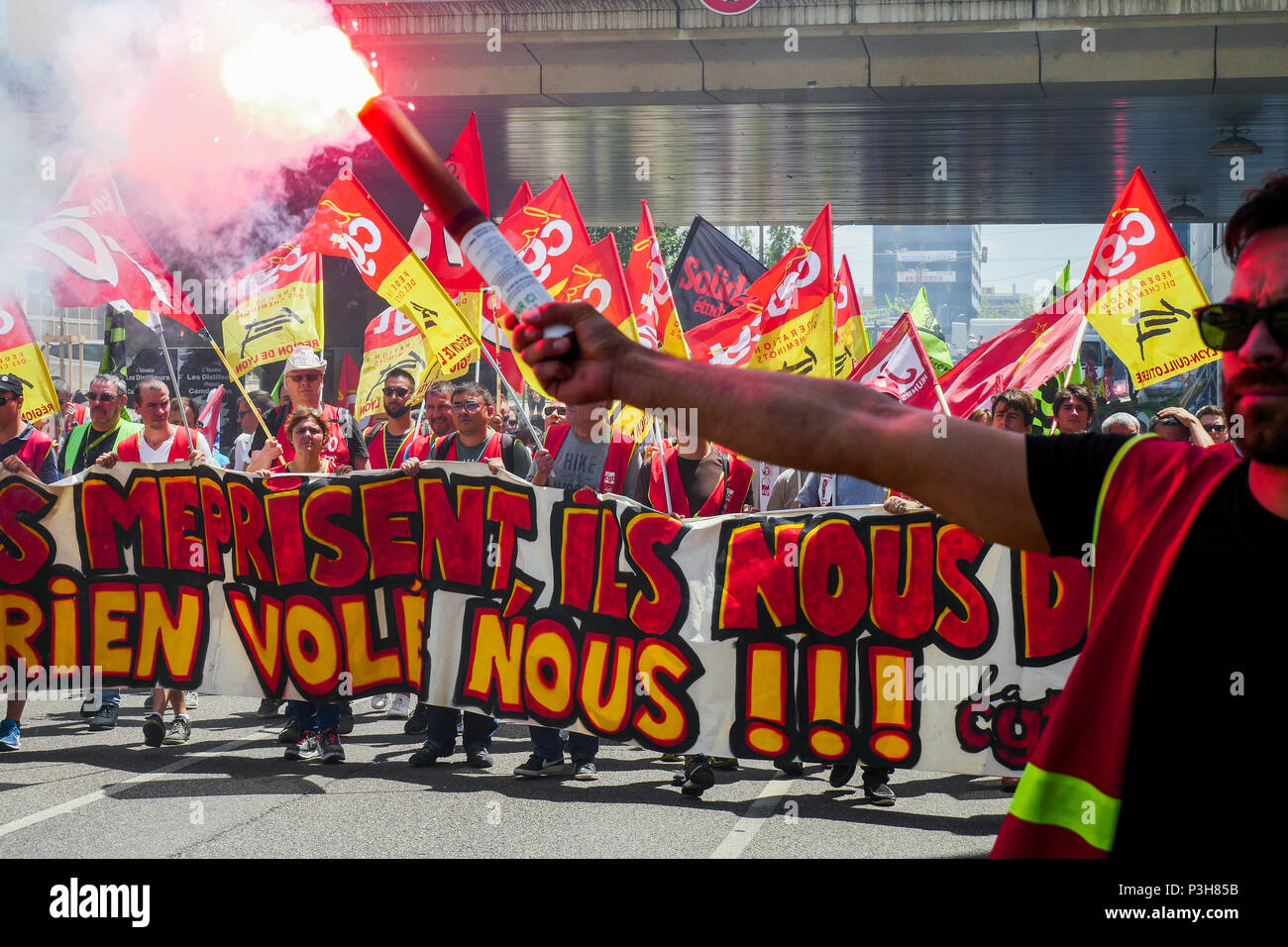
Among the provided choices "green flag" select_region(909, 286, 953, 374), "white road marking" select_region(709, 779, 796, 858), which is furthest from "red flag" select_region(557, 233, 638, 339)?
"green flag" select_region(909, 286, 953, 374)

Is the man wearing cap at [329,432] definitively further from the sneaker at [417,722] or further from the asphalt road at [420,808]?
the asphalt road at [420,808]

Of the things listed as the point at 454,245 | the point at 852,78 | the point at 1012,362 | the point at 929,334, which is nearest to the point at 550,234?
the point at 454,245

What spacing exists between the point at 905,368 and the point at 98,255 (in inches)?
213

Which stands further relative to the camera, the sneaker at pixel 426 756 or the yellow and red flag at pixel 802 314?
the yellow and red flag at pixel 802 314

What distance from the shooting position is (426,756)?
7.16 m

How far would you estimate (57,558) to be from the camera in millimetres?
7688

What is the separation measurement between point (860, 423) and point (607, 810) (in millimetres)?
4841

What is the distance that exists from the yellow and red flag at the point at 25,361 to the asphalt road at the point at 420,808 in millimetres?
2136

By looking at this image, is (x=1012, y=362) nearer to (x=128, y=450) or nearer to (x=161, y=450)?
(x=161, y=450)

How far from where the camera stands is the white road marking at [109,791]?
18.6 feet

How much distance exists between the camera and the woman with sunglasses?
283 inches

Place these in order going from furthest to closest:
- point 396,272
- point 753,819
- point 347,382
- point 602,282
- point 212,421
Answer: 1. point 347,382
2. point 212,421
3. point 602,282
4. point 396,272
5. point 753,819

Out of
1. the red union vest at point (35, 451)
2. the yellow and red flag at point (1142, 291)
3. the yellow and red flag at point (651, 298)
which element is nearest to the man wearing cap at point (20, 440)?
the red union vest at point (35, 451)

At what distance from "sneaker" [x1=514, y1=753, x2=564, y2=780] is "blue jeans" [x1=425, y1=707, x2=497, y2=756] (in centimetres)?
29
